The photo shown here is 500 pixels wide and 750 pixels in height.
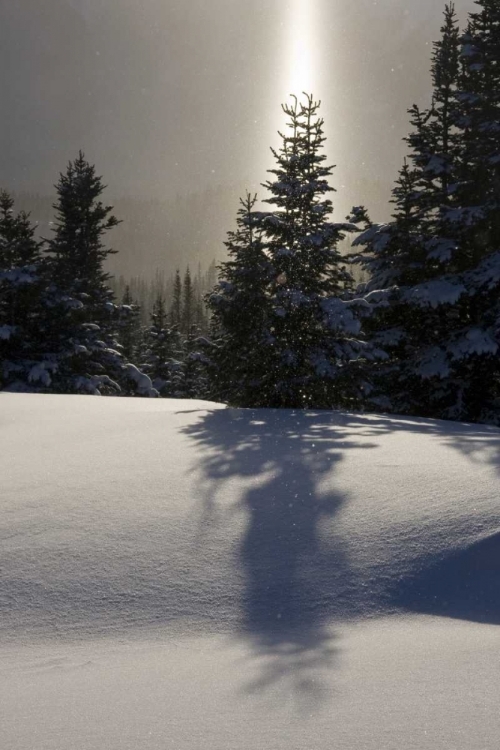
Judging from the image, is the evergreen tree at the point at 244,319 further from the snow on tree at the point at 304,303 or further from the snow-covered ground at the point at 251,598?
the snow-covered ground at the point at 251,598

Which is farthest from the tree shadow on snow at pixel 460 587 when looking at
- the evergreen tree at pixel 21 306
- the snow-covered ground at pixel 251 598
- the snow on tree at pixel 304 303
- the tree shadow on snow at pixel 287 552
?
the evergreen tree at pixel 21 306

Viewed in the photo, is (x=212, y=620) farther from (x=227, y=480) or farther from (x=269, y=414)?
(x=269, y=414)

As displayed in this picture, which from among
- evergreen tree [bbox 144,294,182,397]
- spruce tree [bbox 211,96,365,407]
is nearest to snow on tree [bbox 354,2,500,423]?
spruce tree [bbox 211,96,365,407]

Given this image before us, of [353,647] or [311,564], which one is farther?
[311,564]

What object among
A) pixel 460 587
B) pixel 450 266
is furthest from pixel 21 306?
pixel 460 587

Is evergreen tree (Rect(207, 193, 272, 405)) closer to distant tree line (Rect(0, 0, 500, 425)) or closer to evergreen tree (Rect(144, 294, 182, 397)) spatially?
distant tree line (Rect(0, 0, 500, 425))

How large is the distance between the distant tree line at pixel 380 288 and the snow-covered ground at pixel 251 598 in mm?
6819

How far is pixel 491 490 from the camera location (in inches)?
165

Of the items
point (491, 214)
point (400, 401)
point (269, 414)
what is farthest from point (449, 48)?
point (269, 414)

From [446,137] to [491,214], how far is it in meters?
3.59

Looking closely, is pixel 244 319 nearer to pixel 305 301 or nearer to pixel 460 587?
pixel 305 301

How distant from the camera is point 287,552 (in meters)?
3.67

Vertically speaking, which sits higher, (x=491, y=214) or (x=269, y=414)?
(x=491, y=214)

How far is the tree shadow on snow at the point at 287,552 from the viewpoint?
269cm
